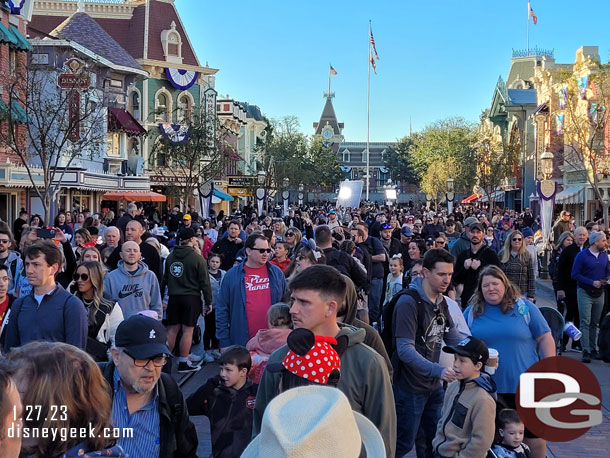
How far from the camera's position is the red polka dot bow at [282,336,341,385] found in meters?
3.40

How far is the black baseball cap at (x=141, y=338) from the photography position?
3711 mm

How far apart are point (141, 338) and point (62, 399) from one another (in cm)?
90

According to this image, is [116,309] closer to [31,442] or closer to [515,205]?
[31,442]

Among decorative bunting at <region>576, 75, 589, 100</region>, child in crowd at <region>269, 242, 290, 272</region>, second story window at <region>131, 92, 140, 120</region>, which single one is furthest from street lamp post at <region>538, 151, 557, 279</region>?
second story window at <region>131, 92, 140, 120</region>

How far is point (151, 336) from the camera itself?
12.4 feet

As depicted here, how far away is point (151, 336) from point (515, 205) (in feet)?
214

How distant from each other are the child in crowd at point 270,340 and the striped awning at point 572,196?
124 feet

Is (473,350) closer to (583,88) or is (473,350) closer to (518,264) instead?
(518,264)

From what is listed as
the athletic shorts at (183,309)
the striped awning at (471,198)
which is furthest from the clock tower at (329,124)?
the athletic shorts at (183,309)

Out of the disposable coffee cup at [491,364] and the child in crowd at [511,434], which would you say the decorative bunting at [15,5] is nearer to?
the disposable coffee cup at [491,364]

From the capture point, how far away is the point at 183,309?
31.2 ft

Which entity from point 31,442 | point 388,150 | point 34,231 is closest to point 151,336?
point 31,442

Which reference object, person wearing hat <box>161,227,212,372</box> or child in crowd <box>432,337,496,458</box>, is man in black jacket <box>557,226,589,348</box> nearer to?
person wearing hat <box>161,227,212,372</box>

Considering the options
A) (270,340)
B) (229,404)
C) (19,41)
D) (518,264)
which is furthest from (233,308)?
(19,41)
